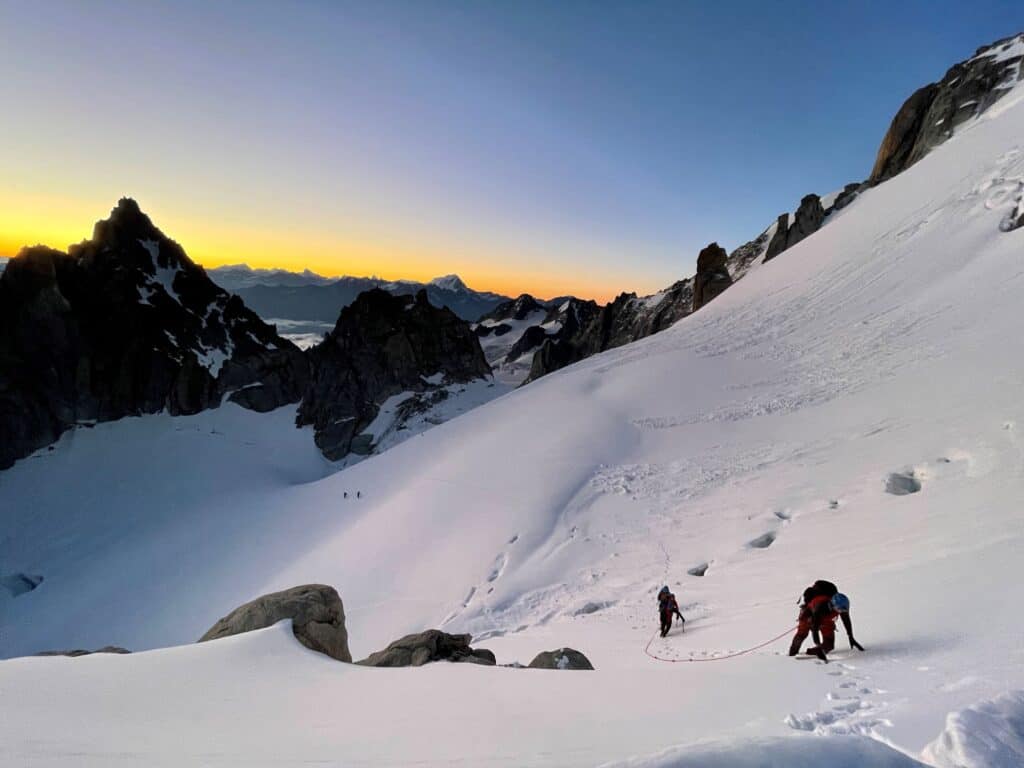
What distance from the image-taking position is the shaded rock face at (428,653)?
35.3ft

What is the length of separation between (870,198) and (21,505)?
96062mm

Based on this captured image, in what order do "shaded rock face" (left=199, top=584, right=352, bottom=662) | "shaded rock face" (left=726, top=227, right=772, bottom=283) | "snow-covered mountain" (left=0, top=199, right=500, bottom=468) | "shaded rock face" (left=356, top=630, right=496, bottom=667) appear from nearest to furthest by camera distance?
"shaded rock face" (left=356, top=630, right=496, bottom=667) → "shaded rock face" (left=199, top=584, right=352, bottom=662) → "snow-covered mountain" (left=0, top=199, right=500, bottom=468) → "shaded rock face" (left=726, top=227, right=772, bottom=283)

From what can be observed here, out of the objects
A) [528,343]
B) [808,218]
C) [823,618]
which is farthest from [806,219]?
[528,343]

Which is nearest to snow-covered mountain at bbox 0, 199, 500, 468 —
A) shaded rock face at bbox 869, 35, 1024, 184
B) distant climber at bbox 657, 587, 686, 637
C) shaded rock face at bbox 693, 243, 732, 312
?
shaded rock face at bbox 693, 243, 732, 312

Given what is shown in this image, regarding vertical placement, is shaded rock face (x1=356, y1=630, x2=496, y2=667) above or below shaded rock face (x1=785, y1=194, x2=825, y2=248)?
below

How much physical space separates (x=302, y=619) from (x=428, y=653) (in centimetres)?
293

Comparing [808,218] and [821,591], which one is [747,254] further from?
[821,591]

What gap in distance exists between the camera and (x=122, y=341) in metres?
78.2

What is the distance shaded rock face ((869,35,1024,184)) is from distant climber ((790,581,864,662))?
60.8 m

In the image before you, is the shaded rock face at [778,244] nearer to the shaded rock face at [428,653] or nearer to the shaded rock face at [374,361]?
the shaded rock face at [374,361]

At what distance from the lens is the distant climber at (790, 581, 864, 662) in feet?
24.6

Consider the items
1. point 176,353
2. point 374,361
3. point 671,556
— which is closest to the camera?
point 671,556

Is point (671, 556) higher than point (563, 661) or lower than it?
higher

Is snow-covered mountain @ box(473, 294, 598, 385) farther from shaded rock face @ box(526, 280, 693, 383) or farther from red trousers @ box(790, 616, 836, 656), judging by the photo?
red trousers @ box(790, 616, 836, 656)
